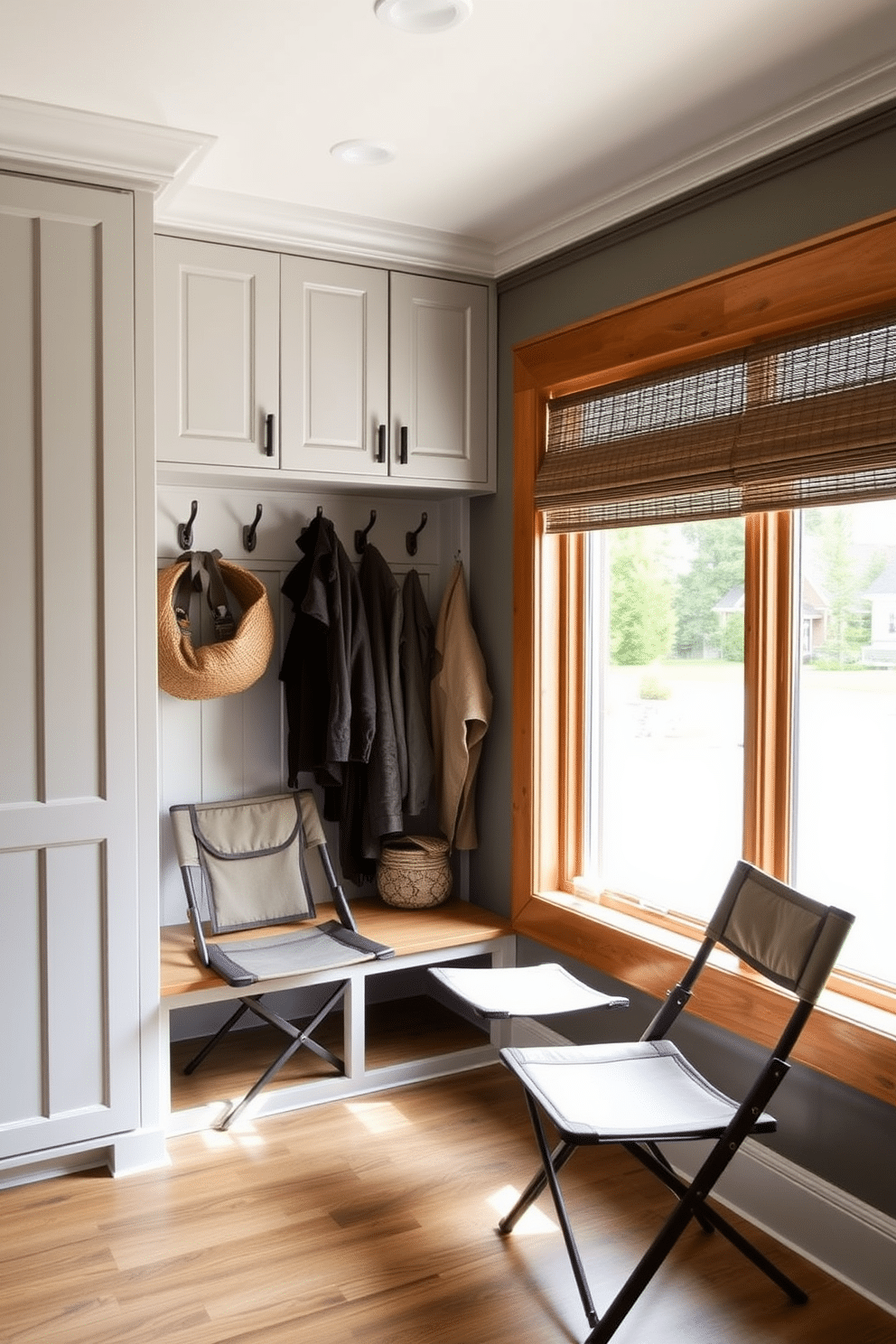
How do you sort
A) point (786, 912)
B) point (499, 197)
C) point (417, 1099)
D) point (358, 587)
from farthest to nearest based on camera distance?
point (358, 587), point (417, 1099), point (499, 197), point (786, 912)

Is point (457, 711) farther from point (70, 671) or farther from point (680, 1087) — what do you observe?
point (680, 1087)

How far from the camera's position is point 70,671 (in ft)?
8.79

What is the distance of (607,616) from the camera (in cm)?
328

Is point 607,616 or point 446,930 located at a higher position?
point 607,616

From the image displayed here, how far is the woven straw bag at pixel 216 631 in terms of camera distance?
315cm

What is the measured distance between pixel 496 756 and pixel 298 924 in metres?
0.85

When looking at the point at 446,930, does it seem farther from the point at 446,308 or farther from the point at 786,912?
the point at 446,308

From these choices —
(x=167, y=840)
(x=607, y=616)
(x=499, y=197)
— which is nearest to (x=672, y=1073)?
(x=607, y=616)

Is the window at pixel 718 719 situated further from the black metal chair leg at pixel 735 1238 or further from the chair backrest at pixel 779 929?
the black metal chair leg at pixel 735 1238

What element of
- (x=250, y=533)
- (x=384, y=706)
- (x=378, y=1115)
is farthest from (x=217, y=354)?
(x=378, y=1115)

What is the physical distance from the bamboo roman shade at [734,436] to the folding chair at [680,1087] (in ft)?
2.98

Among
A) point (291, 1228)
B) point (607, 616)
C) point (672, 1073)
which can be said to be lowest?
point (291, 1228)

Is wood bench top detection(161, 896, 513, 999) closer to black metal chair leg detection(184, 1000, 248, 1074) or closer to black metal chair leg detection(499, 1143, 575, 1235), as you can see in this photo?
black metal chair leg detection(184, 1000, 248, 1074)

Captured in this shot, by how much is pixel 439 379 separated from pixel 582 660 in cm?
100
